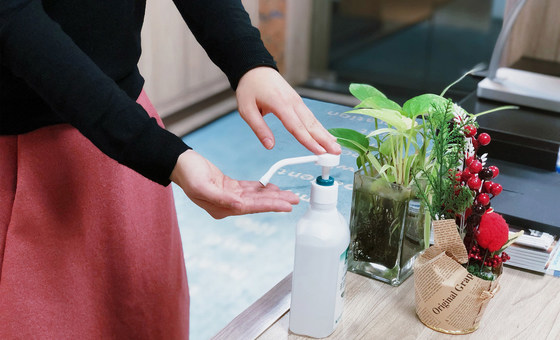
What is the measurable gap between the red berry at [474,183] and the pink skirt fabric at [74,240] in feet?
1.44

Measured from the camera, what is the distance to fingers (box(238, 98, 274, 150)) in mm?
824

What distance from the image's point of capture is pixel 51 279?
0.89 metres

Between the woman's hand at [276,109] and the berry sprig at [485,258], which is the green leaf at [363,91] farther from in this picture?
the berry sprig at [485,258]

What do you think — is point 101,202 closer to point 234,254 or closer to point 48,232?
point 48,232

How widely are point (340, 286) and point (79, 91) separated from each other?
36cm

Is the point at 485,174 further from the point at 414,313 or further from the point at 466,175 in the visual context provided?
the point at 414,313

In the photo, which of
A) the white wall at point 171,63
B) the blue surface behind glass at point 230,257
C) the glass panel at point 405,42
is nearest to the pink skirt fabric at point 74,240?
the blue surface behind glass at point 230,257

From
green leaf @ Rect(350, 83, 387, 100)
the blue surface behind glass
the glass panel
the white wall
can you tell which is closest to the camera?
green leaf @ Rect(350, 83, 387, 100)

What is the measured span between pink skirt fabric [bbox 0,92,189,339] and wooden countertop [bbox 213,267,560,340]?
20 cm

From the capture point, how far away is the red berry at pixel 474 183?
0.77 m

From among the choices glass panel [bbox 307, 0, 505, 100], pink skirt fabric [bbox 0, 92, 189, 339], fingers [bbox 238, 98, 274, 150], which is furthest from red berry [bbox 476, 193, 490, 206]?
glass panel [bbox 307, 0, 505, 100]

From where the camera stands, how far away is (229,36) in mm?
910

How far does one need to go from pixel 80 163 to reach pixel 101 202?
0.06 m

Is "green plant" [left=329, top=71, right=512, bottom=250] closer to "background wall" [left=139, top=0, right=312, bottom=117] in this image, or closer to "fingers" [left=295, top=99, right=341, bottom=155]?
"fingers" [left=295, top=99, right=341, bottom=155]
